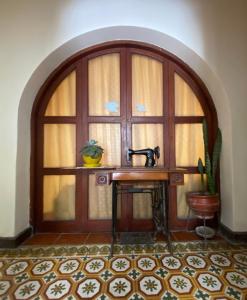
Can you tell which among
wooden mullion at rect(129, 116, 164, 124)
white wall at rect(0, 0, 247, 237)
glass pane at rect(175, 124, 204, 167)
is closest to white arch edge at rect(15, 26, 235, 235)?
white wall at rect(0, 0, 247, 237)

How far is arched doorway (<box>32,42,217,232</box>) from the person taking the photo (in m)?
2.25

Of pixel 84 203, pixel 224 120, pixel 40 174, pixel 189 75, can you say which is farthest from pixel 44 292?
pixel 189 75

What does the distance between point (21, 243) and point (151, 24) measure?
2.82 m

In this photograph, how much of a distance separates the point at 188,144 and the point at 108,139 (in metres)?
1.05

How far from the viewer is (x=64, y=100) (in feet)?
7.52

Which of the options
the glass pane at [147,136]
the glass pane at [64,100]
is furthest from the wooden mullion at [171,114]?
the glass pane at [64,100]

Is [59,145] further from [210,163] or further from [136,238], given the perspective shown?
[210,163]

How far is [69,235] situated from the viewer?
84.9 inches

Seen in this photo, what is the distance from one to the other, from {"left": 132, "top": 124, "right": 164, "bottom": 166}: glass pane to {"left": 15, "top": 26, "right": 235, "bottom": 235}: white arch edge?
726 mm

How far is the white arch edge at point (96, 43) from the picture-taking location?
76.9 inches

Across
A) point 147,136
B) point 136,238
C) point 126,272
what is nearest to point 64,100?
point 147,136

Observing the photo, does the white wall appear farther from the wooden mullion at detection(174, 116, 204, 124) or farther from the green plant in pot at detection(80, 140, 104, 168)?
the green plant in pot at detection(80, 140, 104, 168)

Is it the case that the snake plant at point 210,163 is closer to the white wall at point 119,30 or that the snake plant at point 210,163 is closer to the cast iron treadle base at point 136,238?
the white wall at point 119,30

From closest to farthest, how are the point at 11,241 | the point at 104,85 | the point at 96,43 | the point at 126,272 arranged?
the point at 126,272 < the point at 11,241 < the point at 96,43 < the point at 104,85
